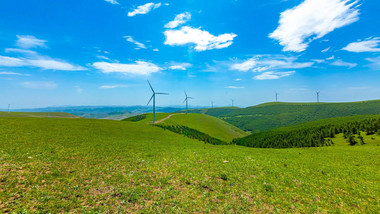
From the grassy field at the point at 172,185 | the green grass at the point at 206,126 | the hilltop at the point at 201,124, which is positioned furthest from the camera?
the green grass at the point at 206,126

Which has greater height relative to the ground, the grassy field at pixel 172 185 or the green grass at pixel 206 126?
the grassy field at pixel 172 185

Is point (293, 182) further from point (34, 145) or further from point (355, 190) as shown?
point (34, 145)

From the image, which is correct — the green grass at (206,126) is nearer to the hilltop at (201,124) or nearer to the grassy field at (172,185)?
the hilltop at (201,124)

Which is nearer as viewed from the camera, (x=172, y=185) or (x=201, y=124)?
(x=172, y=185)

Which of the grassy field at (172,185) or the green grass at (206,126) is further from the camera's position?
the green grass at (206,126)

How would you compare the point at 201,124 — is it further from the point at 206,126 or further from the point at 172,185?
A: the point at 172,185

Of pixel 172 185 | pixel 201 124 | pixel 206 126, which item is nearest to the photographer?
pixel 172 185

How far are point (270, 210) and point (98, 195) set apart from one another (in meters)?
13.2

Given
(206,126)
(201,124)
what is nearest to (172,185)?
(206,126)

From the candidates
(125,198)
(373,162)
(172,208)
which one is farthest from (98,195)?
(373,162)

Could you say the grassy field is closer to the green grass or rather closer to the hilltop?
the hilltop

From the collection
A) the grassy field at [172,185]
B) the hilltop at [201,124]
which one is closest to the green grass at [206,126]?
the hilltop at [201,124]

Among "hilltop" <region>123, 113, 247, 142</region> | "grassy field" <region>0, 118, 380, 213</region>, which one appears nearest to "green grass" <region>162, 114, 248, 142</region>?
"hilltop" <region>123, 113, 247, 142</region>

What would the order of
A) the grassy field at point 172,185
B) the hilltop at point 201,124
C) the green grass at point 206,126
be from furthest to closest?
1. the green grass at point 206,126
2. the hilltop at point 201,124
3. the grassy field at point 172,185
